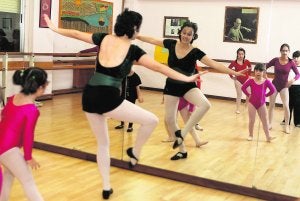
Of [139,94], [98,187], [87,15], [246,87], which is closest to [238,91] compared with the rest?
[246,87]

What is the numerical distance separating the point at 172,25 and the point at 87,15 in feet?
4.50

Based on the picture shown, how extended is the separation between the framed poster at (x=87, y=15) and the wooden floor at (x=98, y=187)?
1.58 metres

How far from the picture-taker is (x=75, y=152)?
14.4 feet

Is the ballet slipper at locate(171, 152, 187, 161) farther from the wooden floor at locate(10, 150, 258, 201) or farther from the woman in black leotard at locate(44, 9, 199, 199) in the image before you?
the woman in black leotard at locate(44, 9, 199, 199)

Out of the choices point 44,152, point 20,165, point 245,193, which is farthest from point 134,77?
point 20,165

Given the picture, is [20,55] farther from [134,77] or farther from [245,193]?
[245,193]

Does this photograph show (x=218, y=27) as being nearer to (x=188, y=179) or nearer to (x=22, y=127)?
(x=188, y=179)

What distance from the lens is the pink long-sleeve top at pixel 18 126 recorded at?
2.37 metres

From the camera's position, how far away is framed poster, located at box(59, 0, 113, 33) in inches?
184

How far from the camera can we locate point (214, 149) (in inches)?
171

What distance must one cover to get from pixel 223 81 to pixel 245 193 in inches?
41.2

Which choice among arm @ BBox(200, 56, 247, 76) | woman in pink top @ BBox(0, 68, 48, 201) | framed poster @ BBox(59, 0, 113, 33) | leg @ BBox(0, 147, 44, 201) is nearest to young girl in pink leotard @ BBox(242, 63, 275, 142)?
arm @ BBox(200, 56, 247, 76)

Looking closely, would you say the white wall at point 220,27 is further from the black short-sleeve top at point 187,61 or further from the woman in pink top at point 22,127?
the woman in pink top at point 22,127

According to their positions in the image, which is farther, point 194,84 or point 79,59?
point 79,59
